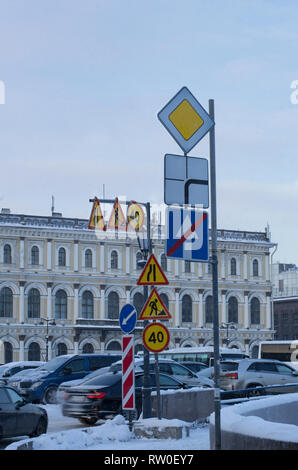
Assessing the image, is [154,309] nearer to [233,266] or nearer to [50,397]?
[50,397]

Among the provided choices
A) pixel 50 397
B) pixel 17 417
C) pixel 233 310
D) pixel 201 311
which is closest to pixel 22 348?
pixel 201 311

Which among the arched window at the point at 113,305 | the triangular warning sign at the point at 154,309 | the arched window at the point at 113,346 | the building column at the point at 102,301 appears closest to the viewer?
the triangular warning sign at the point at 154,309

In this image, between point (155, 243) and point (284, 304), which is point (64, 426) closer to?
point (155, 243)

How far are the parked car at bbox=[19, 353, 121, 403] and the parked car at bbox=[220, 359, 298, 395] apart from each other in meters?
5.34

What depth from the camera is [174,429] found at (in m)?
13.9

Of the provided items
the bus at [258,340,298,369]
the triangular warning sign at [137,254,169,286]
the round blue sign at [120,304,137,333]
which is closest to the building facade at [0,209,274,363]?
the bus at [258,340,298,369]

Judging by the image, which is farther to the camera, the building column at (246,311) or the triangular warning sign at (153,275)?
the building column at (246,311)

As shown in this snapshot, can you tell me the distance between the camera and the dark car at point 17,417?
52.4ft

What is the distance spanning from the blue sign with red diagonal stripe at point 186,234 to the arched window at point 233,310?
7260cm

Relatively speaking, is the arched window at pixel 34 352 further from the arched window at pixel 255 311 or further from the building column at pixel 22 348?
the arched window at pixel 255 311

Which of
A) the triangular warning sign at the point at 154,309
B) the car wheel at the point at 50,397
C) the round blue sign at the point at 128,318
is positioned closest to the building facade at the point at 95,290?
the car wheel at the point at 50,397

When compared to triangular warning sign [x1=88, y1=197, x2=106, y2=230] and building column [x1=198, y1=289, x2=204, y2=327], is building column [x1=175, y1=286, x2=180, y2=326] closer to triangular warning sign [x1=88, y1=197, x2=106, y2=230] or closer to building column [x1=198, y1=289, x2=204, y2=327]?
building column [x1=198, y1=289, x2=204, y2=327]
